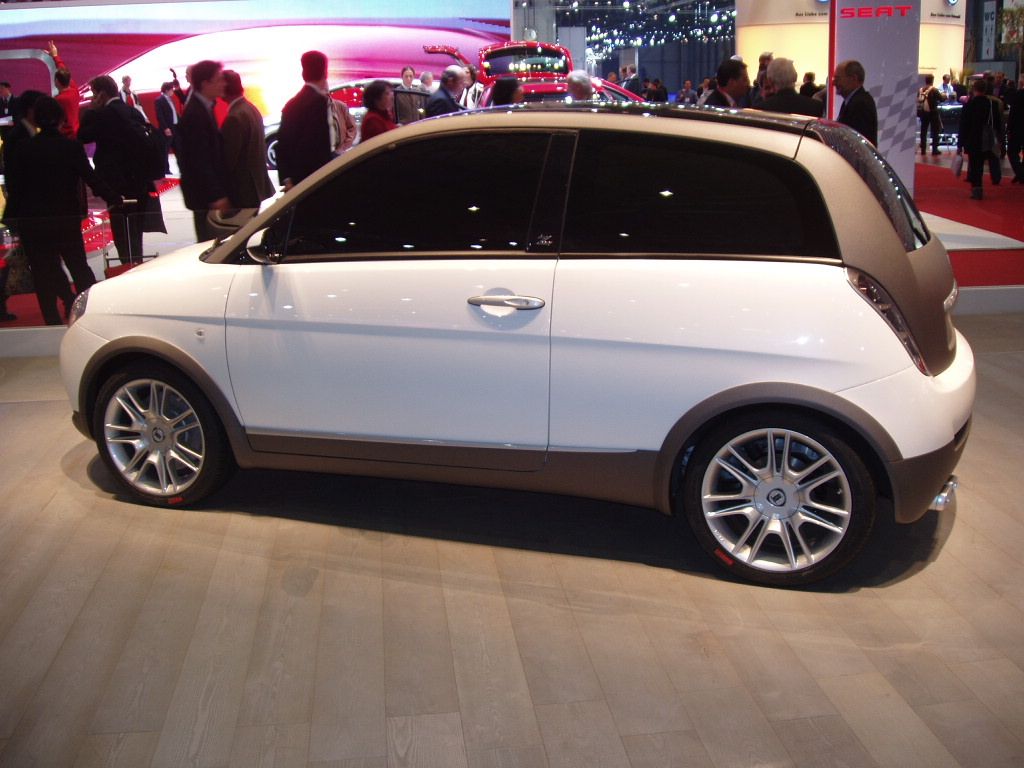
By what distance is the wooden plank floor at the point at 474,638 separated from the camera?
9.09 ft

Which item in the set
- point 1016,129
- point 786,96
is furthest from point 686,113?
point 1016,129

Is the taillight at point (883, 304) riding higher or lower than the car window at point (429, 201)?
lower

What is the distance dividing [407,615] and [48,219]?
4525mm

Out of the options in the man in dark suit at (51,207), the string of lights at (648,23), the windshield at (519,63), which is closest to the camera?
the man in dark suit at (51,207)

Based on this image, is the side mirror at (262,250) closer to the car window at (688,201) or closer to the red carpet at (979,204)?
the car window at (688,201)

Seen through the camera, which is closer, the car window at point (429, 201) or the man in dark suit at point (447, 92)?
the car window at point (429, 201)

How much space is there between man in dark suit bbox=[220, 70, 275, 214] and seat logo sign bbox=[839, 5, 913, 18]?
540 cm

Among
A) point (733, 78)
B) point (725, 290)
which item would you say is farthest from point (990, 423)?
point (733, 78)

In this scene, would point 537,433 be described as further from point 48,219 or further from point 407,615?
point 48,219

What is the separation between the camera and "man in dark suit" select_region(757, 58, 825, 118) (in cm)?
735

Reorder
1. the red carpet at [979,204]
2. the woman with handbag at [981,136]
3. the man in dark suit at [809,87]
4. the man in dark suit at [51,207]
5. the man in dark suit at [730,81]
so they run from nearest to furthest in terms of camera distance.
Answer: the man in dark suit at [51,207]
the red carpet at [979,204]
the man in dark suit at [730,81]
the woman with handbag at [981,136]
the man in dark suit at [809,87]

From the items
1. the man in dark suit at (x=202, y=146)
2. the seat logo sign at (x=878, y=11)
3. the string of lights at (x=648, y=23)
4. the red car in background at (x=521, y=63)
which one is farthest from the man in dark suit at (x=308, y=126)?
the string of lights at (x=648, y=23)

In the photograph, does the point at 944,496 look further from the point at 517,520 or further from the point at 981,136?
the point at 981,136

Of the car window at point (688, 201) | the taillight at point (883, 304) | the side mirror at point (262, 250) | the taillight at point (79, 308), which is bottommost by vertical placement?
the taillight at point (79, 308)
